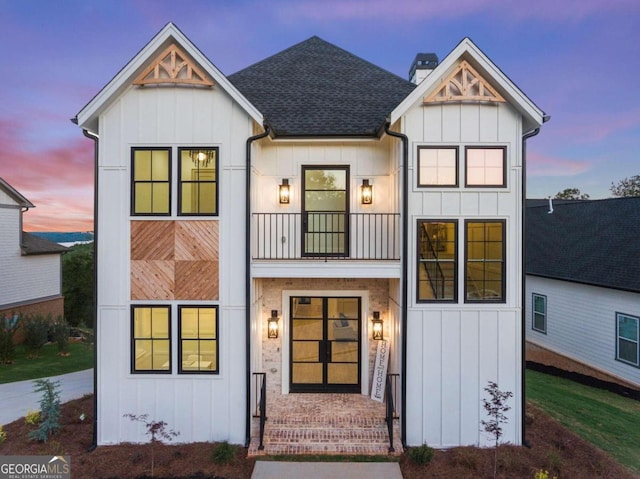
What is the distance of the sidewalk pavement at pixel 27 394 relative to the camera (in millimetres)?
8156

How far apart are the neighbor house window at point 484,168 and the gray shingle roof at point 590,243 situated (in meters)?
8.11

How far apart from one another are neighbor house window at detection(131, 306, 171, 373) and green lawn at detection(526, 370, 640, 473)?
9318 millimetres

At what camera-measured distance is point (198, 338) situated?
23.0ft

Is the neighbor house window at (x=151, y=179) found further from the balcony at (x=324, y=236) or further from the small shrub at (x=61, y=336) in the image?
the small shrub at (x=61, y=336)

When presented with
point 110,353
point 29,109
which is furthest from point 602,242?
point 29,109

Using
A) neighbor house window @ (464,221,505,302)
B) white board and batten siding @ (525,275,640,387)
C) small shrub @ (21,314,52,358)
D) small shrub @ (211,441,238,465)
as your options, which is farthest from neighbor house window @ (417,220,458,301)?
small shrub @ (21,314,52,358)

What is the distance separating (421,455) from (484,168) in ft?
19.6

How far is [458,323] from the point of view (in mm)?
6973

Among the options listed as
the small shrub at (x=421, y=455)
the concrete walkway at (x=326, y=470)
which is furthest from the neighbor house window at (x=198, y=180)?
the small shrub at (x=421, y=455)

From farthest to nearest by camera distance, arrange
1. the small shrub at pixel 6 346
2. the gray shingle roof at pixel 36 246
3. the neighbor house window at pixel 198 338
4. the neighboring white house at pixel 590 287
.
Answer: the gray shingle roof at pixel 36 246
the small shrub at pixel 6 346
the neighboring white house at pixel 590 287
the neighbor house window at pixel 198 338

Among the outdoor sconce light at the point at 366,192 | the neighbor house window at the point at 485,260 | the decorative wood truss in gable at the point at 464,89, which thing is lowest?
the neighbor house window at the point at 485,260

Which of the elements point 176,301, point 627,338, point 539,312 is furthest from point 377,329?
point 539,312

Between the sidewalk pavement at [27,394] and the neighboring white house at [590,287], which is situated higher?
the neighboring white house at [590,287]

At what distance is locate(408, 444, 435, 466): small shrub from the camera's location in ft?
20.1
